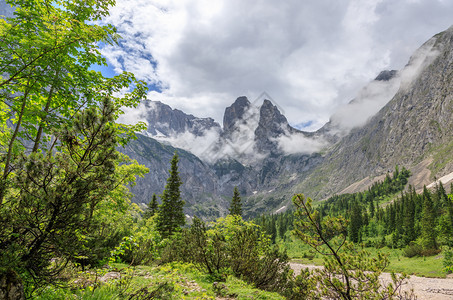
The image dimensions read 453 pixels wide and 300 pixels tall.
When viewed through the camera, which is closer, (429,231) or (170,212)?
(170,212)

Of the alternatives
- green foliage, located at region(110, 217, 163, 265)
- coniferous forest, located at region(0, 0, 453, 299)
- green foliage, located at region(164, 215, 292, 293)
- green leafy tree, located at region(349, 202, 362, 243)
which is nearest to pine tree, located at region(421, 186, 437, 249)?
green leafy tree, located at region(349, 202, 362, 243)

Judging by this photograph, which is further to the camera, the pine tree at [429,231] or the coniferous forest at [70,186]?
the pine tree at [429,231]

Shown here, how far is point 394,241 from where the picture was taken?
65000 millimetres

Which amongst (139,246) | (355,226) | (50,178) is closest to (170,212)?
(139,246)

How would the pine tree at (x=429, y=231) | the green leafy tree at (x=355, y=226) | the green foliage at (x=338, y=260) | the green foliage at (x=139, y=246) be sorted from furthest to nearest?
the green leafy tree at (x=355, y=226) → the pine tree at (x=429, y=231) → the green foliage at (x=139, y=246) → the green foliage at (x=338, y=260)

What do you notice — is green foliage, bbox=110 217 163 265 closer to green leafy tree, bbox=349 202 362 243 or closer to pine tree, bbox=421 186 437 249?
pine tree, bbox=421 186 437 249

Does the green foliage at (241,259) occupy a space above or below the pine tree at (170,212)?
below

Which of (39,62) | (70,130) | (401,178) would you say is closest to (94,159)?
(70,130)

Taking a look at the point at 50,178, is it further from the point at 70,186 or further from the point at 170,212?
the point at 170,212

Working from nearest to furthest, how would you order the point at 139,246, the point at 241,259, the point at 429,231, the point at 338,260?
the point at 338,260 → the point at 139,246 → the point at 241,259 → the point at 429,231

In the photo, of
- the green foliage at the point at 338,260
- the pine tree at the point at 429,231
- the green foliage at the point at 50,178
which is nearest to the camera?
the green foliage at the point at 50,178

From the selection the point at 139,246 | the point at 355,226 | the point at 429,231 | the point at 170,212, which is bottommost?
the point at 139,246

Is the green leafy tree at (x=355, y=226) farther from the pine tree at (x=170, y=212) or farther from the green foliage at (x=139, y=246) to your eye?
the green foliage at (x=139, y=246)

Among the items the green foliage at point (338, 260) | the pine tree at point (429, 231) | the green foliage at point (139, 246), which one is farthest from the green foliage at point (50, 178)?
the pine tree at point (429, 231)
